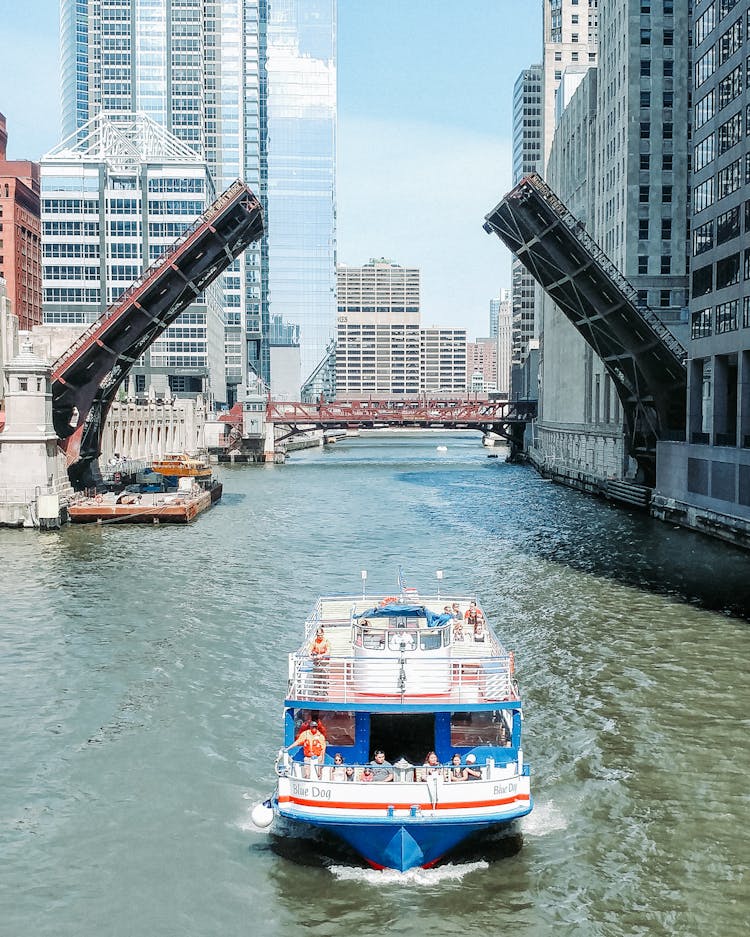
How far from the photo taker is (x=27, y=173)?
627ft

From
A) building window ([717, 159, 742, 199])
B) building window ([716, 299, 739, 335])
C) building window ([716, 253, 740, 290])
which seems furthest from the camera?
building window ([716, 299, 739, 335])

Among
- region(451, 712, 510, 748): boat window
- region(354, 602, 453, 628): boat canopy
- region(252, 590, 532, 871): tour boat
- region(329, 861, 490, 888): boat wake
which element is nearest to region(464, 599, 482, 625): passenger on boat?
region(354, 602, 453, 628): boat canopy

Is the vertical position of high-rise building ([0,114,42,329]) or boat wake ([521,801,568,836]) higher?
high-rise building ([0,114,42,329])

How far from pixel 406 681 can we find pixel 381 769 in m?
1.72

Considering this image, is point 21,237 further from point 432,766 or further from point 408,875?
point 408,875

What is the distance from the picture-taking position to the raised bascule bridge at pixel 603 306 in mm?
55000

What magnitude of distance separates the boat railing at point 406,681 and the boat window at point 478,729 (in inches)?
25.9

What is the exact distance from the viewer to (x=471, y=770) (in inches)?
714

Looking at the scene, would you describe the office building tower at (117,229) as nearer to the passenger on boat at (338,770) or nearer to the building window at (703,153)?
the building window at (703,153)

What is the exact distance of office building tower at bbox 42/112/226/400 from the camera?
145 meters

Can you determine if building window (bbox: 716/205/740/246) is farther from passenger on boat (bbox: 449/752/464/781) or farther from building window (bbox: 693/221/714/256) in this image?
passenger on boat (bbox: 449/752/464/781)

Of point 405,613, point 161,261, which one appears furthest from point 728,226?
point 405,613

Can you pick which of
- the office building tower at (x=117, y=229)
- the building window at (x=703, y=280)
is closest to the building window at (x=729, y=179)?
the building window at (x=703, y=280)

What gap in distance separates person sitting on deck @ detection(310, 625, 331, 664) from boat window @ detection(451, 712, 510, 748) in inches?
108
